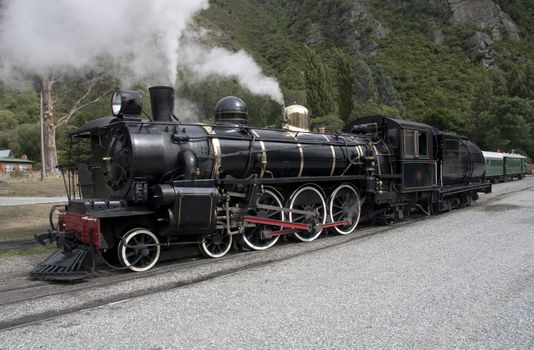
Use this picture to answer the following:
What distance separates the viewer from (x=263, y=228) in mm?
8430

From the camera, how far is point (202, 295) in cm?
532

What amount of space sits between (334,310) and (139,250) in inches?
133

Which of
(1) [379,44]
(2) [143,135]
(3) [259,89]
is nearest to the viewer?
(2) [143,135]

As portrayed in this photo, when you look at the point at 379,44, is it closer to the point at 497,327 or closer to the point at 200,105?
the point at 200,105

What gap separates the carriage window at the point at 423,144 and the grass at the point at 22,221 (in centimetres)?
990

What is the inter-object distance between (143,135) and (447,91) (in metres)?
84.8

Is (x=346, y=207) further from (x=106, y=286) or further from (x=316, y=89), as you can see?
(x=316, y=89)

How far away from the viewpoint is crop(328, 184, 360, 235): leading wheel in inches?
397

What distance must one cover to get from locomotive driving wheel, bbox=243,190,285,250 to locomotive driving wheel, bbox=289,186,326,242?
326 millimetres

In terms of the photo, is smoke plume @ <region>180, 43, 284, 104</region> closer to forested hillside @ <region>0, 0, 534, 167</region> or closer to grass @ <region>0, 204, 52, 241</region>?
forested hillside @ <region>0, 0, 534, 167</region>

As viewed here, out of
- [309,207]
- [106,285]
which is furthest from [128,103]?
[309,207]

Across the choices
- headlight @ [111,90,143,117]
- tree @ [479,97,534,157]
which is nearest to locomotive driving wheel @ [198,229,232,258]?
headlight @ [111,90,143,117]

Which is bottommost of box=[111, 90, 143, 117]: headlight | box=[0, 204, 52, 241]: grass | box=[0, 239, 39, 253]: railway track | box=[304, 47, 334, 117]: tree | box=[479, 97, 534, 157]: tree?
box=[0, 239, 39, 253]: railway track

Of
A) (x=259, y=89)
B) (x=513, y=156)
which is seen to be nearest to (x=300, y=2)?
(x=513, y=156)
